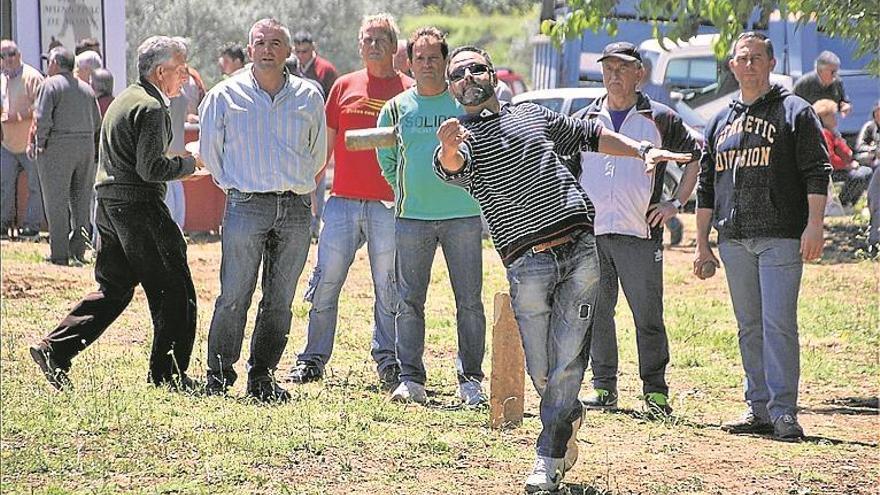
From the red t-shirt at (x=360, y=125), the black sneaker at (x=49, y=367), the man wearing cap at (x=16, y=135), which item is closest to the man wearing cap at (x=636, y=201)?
the red t-shirt at (x=360, y=125)

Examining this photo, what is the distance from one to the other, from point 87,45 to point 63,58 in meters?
1.13

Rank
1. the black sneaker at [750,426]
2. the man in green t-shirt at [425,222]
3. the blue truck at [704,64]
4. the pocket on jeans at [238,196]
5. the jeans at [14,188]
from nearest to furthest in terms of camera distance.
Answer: the black sneaker at [750,426] < the pocket on jeans at [238,196] < the man in green t-shirt at [425,222] < the jeans at [14,188] < the blue truck at [704,64]

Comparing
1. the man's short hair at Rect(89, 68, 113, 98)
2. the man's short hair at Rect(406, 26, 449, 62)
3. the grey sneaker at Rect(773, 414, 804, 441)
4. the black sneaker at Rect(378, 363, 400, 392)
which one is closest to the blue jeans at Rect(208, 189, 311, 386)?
the black sneaker at Rect(378, 363, 400, 392)

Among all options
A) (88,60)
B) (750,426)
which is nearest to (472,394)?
(750,426)

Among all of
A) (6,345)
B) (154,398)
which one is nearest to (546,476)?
(154,398)

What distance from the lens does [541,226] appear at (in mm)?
6215

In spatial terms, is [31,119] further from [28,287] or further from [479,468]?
[479,468]

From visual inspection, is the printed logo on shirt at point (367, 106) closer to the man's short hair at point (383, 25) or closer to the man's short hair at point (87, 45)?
the man's short hair at point (383, 25)

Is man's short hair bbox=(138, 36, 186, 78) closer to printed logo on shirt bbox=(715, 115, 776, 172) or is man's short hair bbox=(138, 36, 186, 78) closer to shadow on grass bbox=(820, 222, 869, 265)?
printed logo on shirt bbox=(715, 115, 776, 172)

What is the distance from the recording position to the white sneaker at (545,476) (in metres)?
6.20

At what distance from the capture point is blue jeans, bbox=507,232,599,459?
6273 millimetres

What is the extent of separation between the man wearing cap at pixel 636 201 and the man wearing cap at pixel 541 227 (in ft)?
5.53

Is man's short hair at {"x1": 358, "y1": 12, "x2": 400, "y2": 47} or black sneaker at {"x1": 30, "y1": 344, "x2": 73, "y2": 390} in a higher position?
man's short hair at {"x1": 358, "y1": 12, "x2": 400, "y2": 47}

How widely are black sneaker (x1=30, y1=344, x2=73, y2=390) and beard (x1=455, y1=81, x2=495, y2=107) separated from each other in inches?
122
